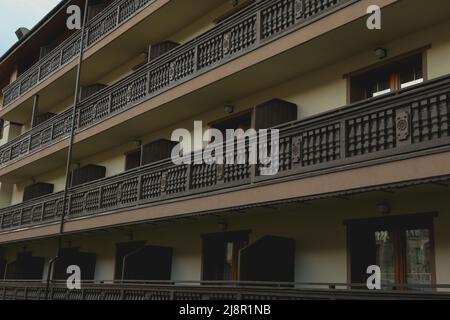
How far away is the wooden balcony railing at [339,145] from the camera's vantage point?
28.8 feet

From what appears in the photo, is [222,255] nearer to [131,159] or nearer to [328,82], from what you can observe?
[328,82]

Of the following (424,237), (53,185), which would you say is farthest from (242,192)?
(53,185)

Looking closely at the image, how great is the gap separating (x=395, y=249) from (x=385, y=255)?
290mm

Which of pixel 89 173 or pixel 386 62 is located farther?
pixel 89 173

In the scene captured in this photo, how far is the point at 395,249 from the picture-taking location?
10.8 m

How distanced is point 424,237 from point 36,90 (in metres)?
19.2

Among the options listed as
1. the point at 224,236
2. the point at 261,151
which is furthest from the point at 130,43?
the point at 261,151

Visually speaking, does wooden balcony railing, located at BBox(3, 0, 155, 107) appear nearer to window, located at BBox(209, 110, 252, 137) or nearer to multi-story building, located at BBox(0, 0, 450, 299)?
multi-story building, located at BBox(0, 0, 450, 299)

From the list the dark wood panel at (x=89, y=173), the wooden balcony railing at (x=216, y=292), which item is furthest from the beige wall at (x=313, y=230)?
the dark wood panel at (x=89, y=173)

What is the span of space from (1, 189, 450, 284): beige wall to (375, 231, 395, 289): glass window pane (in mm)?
469

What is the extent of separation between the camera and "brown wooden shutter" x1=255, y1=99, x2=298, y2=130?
12.6 metres

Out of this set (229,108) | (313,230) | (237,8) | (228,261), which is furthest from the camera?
(237,8)

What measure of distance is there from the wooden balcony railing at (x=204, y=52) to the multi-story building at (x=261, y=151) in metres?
0.05
